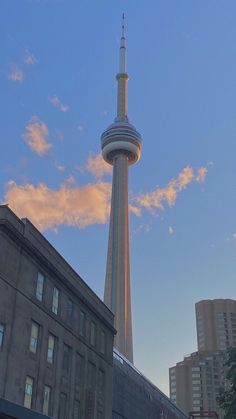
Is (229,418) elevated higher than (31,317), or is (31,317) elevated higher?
(31,317)

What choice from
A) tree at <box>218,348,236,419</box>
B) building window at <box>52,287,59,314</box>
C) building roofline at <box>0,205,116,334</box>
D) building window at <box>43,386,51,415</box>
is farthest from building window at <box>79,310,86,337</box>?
tree at <box>218,348,236,419</box>

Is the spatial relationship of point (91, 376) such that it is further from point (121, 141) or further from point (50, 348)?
point (121, 141)

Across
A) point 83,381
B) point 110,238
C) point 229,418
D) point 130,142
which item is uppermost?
point 130,142

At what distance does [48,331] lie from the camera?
4009 centimetres

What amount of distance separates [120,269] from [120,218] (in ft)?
52.3

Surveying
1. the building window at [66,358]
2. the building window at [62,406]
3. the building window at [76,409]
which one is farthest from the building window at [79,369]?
the building window at [62,406]

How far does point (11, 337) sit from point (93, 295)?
16.9 meters

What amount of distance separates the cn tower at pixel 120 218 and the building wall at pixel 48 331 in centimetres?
10206

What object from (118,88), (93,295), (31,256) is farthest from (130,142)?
(31,256)

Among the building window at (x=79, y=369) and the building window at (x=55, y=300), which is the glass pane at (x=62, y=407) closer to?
the building window at (x=79, y=369)

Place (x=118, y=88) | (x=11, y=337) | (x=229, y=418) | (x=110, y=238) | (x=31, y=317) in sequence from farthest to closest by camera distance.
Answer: (x=118, y=88), (x=110, y=238), (x=229, y=418), (x=31, y=317), (x=11, y=337)

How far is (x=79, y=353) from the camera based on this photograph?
45.6 meters

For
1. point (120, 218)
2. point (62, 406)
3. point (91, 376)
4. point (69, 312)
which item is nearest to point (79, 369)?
point (91, 376)

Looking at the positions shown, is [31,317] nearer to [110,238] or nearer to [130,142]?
[110,238]
